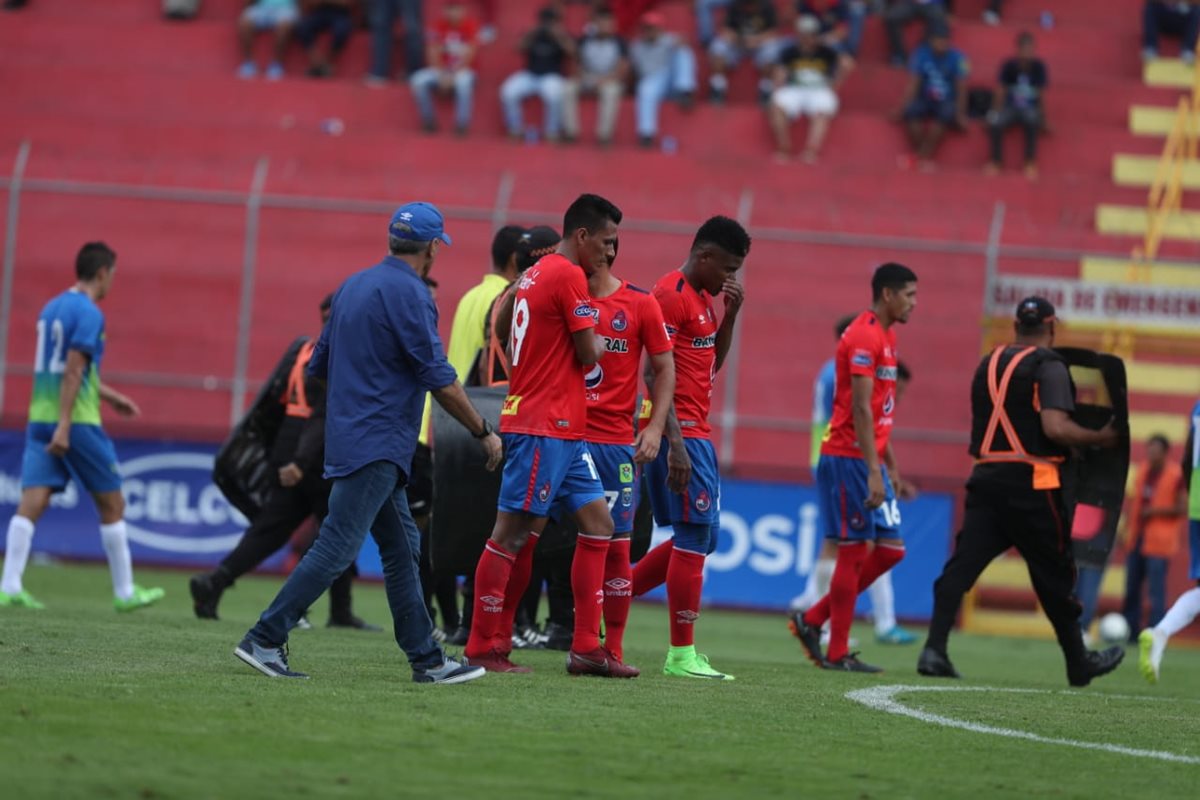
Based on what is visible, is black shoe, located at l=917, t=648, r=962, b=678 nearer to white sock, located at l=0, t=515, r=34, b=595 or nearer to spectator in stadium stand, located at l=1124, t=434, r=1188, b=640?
white sock, located at l=0, t=515, r=34, b=595

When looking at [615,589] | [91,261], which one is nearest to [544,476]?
[615,589]

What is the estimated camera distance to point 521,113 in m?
25.0

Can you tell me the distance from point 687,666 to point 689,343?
64.6 inches

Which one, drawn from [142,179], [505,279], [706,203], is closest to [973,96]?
[706,203]

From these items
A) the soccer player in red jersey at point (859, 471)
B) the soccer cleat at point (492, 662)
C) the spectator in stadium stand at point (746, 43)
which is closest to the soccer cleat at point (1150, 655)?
the soccer player in red jersey at point (859, 471)

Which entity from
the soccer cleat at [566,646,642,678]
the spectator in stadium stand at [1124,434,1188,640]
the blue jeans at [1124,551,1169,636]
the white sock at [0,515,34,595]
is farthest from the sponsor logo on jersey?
the blue jeans at [1124,551,1169,636]

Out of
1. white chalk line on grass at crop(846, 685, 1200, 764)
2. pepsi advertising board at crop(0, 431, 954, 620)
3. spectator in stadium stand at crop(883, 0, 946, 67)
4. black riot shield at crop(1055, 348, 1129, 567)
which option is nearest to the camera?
white chalk line on grass at crop(846, 685, 1200, 764)

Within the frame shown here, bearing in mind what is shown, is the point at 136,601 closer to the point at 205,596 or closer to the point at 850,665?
the point at 205,596

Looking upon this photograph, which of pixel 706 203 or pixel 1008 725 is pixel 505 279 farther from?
pixel 706 203

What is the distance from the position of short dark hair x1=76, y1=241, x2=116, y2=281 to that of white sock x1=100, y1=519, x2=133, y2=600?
5.82 ft

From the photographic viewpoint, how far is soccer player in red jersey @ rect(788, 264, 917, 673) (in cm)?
1115

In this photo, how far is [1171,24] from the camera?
26.6m

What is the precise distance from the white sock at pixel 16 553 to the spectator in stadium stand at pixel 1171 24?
60.1 ft

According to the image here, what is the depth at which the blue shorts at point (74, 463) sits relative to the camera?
43.0ft
